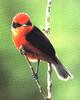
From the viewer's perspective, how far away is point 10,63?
17.0 ft

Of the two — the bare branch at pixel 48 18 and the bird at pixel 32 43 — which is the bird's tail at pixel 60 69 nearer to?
the bird at pixel 32 43

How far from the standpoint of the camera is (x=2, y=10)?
16.9 ft

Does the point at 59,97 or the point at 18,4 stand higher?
the point at 18,4

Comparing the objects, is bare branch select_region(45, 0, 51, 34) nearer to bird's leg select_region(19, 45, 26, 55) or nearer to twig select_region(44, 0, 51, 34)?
twig select_region(44, 0, 51, 34)

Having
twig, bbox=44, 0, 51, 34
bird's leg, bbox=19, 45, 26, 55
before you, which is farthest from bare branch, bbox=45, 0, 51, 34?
bird's leg, bbox=19, 45, 26, 55

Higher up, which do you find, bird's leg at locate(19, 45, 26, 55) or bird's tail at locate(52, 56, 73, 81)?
bird's leg at locate(19, 45, 26, 55)

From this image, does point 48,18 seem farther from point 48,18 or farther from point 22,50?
point 22,50

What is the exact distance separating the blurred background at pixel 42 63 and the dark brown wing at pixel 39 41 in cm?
3

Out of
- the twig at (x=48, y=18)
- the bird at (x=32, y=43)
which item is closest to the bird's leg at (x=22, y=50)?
the bird at (x=32, y=43)

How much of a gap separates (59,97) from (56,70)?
100mm

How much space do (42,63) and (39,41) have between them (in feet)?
0.26

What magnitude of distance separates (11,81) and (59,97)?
0.59 feet

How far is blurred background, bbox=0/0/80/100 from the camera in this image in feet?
16.9

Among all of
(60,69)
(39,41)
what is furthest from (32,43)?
(60,69)
